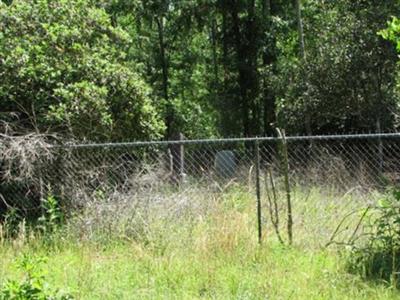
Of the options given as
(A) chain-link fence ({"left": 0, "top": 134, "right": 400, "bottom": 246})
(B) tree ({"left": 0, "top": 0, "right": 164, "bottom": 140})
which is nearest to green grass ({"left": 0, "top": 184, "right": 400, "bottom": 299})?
(A) chain-link fence ({"left": 0, "top": 134, "right": 400, "bottom": 246})

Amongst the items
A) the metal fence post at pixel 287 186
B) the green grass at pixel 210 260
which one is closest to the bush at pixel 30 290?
the green grass at pixel 210 260

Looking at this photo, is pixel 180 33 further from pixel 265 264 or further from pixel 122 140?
pixel 265 264

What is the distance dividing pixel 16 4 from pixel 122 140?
3079 millimetres

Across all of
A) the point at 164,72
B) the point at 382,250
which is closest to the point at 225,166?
the point at 382,250

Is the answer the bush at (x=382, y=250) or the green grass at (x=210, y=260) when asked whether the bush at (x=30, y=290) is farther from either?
the bush at (x=382, y=250)

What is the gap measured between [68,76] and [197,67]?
2200cm

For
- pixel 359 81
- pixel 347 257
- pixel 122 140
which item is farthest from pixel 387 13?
pixel 347 257

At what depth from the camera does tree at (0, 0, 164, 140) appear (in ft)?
30.8

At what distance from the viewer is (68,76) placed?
9.81 meters

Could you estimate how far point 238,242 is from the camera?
693 cm

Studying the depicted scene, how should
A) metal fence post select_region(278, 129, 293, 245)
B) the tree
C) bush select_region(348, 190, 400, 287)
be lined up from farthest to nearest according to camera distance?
the tree < metal fence post select_region(278, 129, 293, 245) < bush select_region(348, 190, 400, 287)

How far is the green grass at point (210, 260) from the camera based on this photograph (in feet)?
18.4

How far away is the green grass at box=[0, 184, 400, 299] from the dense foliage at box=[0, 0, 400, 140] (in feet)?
8.36

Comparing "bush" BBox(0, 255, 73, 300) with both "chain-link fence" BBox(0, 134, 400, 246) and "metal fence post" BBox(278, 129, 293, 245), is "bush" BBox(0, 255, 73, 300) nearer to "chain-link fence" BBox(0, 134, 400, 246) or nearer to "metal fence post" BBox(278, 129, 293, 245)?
"chain-link fence" BBox(0, 134, 400, 246)
